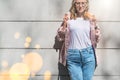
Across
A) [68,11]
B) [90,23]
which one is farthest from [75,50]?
[68,11]

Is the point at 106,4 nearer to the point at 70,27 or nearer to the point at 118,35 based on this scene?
the point at 118,35

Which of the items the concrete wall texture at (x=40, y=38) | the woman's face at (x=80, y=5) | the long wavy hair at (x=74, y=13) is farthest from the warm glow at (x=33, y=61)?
the woman's face at (x=80, y=5)

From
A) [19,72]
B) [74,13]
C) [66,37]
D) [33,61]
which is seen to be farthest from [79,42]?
[19,72]

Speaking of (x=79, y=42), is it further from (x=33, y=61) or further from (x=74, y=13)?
(x=33, y=61)

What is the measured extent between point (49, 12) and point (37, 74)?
1.00 meters

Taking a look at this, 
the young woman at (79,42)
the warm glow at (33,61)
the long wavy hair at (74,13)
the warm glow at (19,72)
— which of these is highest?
the long wavy hair at (74,13)

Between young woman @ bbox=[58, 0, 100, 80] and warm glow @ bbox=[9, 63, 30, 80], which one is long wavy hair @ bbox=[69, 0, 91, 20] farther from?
warm glow @ bbox=[9, 63, 30, 80]

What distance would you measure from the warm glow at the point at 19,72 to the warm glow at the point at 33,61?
0.07 metres

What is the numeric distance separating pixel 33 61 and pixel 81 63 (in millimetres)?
1032

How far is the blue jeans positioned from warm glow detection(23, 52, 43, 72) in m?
0.85

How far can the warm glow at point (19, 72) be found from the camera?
6.32 m

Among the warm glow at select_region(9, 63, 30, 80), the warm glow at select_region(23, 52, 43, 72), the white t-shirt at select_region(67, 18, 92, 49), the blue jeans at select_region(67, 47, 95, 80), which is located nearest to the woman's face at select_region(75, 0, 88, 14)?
the white t-shirt at select_region(67, 18, 92, 49)

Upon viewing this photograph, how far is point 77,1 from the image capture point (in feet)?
18.4

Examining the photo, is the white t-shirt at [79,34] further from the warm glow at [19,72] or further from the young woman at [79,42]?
the warm glow at [19,72]
